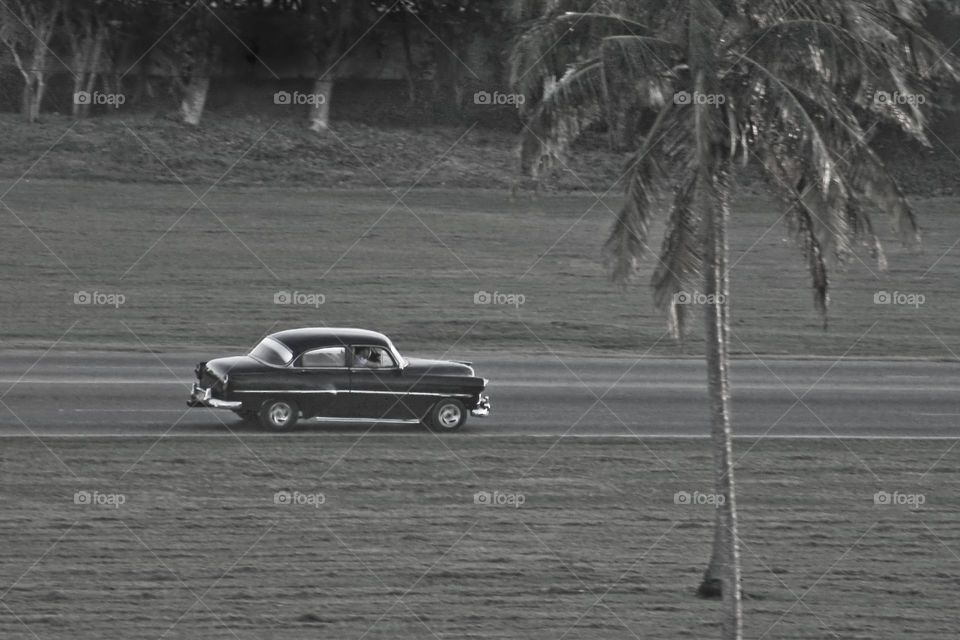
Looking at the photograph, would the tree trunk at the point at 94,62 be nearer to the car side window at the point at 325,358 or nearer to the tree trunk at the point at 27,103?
the tree trunk at the point at 27,103

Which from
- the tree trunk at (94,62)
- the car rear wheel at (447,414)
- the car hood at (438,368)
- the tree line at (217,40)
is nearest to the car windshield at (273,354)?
the car hood at (438,368)

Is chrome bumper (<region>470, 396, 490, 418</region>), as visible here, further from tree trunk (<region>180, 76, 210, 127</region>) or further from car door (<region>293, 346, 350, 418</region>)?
tree trunk (<region>180, 76, 210, 127</region>)

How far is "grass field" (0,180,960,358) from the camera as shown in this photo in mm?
23312

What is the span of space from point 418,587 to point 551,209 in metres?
21.6

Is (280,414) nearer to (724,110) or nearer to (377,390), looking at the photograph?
(377,390)

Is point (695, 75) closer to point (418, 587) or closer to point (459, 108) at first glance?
point (418, 587)

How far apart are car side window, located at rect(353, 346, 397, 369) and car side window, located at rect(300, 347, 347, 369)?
16cm

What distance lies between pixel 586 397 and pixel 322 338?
4.36 m

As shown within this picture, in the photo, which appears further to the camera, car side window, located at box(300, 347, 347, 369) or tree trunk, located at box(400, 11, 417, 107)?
tree trunk, located at box(400, 11, 417, 107)

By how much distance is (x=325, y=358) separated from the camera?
16.0 meters

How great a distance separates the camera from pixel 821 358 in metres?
23.2

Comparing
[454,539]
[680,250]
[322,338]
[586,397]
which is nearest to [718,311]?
[680,250]

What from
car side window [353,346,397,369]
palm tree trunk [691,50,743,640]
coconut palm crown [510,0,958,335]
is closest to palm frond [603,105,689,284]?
coconut palm crown [510,0,958,335]

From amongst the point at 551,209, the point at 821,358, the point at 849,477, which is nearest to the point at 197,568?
the point at 849,477
